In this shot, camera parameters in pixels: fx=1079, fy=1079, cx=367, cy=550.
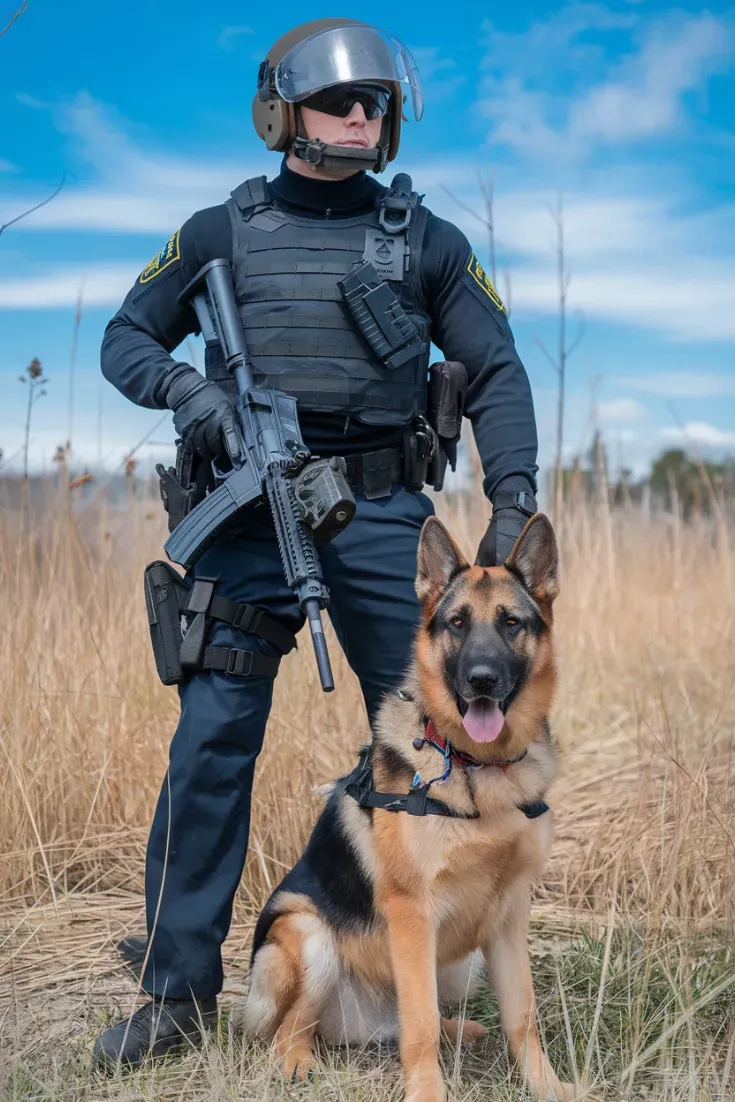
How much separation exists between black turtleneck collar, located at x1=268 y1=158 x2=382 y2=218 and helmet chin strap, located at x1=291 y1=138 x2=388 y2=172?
85mm

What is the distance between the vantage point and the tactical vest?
3367 mm

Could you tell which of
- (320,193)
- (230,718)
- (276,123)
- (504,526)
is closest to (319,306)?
(320,193)

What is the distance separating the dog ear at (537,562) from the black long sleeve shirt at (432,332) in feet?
1.71

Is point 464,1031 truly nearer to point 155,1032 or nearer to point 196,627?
point 155,1032

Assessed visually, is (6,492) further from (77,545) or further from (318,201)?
(318,201)

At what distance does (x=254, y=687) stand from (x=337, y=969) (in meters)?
0.85

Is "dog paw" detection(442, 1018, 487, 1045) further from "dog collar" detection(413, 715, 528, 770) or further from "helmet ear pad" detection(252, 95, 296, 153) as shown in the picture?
"helmet ear pad" detection(252, 95, 296, 153)

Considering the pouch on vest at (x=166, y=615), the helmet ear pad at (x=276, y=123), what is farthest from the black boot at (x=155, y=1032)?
the helmet ear pad at (x=276, y=123)

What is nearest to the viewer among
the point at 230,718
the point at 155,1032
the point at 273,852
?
the point at 155,1032

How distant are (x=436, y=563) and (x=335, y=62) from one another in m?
1.65

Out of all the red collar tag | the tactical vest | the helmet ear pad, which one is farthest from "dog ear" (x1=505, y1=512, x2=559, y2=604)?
the helmet ear pad

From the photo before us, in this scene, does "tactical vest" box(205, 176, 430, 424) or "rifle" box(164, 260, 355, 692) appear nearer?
"rifle" box(164, 260, 355, 692)

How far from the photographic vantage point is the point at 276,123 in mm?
3484

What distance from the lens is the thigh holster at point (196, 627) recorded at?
3.26m
